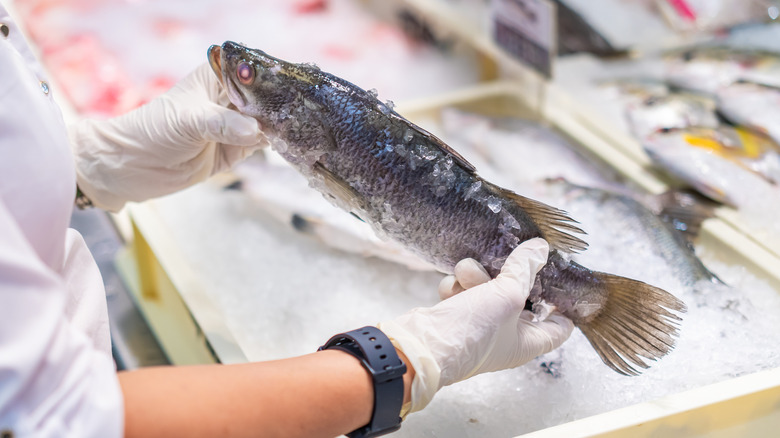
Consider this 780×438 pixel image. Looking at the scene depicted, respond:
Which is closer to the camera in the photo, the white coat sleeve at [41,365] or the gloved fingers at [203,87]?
the white coat sleeve at [41,365]

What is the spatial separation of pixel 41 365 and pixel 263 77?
28.8 inches

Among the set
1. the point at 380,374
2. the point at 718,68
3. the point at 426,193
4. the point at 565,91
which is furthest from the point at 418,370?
the point at 718,68

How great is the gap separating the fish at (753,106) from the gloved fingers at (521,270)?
1415 mm

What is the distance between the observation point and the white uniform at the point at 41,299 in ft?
2.92

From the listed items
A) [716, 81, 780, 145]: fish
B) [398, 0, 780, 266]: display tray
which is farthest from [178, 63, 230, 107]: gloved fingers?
[716, 81, 780, 145]: fish

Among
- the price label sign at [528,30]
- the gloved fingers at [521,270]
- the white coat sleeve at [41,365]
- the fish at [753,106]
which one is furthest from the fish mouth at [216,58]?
the fish at [753,106]

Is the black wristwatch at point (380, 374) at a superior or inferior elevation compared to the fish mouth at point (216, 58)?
inferior

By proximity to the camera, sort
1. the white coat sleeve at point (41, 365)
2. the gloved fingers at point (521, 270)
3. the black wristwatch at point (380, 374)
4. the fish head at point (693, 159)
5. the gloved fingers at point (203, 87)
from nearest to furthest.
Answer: the white coat sleeve at point (41, 365) < the black wristwatch at point (380, 374) < the gloved fingers at point (521, 270) < the gloved fingers at point (203, 87) < the fish head at point (693, 159)

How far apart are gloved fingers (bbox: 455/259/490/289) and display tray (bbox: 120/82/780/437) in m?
0.32

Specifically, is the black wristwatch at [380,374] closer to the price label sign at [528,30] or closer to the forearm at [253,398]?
the forearm at [253,398]

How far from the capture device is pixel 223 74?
1450 mm

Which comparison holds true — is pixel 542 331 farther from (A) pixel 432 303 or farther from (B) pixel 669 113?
(B) pixel 669 113

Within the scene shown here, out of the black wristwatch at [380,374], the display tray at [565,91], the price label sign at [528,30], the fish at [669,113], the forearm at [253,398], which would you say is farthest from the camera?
the fish at [669,113]

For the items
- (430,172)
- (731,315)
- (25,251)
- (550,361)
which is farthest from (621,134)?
(25,251)
